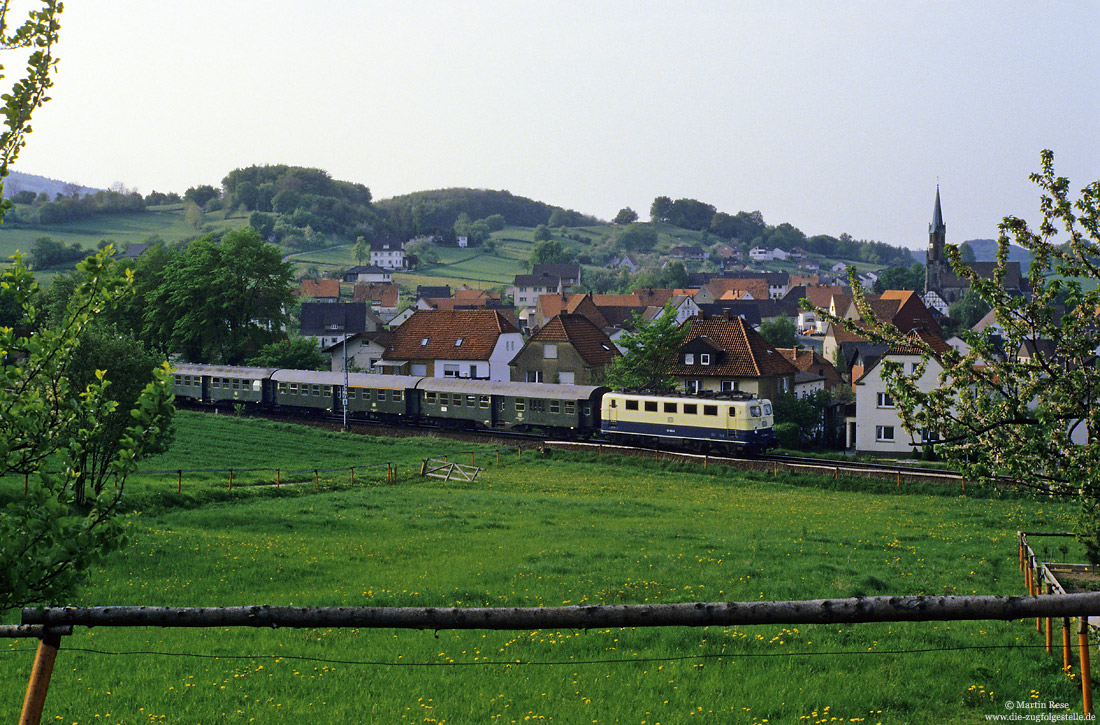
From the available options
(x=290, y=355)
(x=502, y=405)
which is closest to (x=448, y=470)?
(x=502, y=405)

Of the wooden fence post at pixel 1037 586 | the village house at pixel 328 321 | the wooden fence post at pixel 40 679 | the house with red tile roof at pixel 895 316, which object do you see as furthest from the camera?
the house with red tile roof at pixel 895 316

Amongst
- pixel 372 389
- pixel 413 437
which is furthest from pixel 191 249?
pixel 413 437

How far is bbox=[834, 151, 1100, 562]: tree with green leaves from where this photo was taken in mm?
11227

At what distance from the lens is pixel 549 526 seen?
26.8 m

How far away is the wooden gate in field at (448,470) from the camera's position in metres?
39.9

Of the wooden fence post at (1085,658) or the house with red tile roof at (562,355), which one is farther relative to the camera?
the house with red tile roof at (562,355)

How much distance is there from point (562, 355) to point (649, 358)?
388 inches

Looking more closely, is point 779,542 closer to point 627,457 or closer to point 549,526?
point 549,526

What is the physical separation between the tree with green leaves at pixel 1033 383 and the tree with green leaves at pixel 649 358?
44.7 meters

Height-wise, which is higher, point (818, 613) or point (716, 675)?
point (818, 613)

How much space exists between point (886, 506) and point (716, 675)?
81.3ft

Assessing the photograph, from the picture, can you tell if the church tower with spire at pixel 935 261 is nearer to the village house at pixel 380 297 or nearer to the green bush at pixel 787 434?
the village house at pixel 380 297

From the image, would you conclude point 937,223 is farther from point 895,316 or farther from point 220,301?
point 220,301

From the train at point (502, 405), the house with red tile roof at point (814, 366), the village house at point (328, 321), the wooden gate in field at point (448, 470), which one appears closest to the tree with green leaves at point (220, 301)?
the train at point (502, 405)
